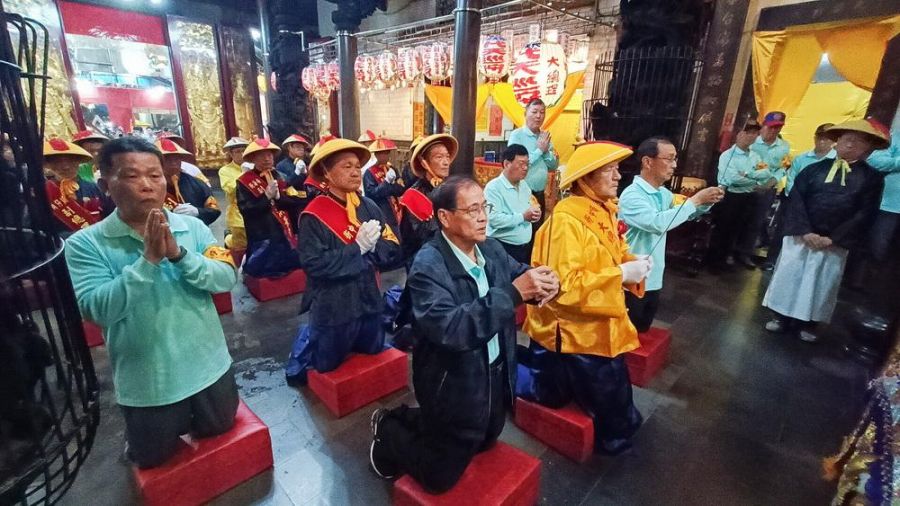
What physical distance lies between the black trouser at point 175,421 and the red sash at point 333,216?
1122mm

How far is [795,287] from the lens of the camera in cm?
463

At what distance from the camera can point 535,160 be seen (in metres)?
5.96

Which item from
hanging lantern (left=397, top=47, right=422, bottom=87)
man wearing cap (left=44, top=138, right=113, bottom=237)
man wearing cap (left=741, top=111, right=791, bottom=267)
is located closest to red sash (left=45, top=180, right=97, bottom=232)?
man wearing cap (left=44, top=138, right=113, bottom=237)

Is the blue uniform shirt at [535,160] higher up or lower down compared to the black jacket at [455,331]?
higher up

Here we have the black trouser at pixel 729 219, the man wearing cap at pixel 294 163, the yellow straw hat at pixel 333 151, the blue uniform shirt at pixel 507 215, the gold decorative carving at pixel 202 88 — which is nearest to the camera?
the yellow straw hat at pixel 333 151

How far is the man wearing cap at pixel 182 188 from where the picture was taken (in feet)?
15.0

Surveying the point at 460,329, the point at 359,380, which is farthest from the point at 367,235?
the point at 460,329

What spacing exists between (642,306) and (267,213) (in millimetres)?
4604

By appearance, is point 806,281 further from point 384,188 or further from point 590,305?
point 384,188

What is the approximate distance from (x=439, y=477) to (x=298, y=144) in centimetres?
678

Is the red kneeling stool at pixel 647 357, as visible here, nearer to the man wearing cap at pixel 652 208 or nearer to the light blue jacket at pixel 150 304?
the man wearing cap at pixel 652 208

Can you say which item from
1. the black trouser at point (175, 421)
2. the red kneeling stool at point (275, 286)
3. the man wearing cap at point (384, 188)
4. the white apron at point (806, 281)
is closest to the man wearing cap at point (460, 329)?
the black trouser at point (175, 421)

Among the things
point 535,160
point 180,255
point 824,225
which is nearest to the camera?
point 180,255

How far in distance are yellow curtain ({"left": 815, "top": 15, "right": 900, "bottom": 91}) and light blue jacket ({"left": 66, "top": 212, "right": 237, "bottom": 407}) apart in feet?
28.8
